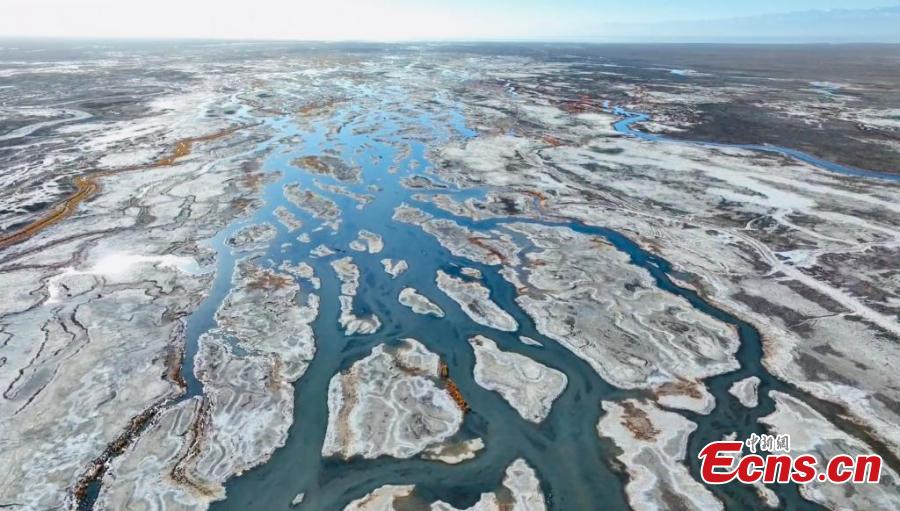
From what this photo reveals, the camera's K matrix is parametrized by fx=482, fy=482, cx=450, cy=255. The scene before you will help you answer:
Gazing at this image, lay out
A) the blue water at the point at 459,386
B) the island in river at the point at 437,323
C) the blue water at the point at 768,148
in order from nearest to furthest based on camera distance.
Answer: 1. the blue water at the point at 459,386
2. the island in river at the point at 437,323
3. the blue water at the point at 768,148

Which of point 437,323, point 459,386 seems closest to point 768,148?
point 437,323

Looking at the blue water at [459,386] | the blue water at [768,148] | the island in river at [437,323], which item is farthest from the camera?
the blue water at [768,148]

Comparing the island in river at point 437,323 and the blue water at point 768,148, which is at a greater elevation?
the blue water at point 768,148

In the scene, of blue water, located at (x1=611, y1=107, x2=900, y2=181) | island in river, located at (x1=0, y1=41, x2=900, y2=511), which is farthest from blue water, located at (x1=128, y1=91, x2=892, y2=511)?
blue water, located at (x1=611, y1=107, x2=900, y2=181)

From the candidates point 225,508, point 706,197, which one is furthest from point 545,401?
point 706,197

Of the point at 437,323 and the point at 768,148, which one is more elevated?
the point at 768,148

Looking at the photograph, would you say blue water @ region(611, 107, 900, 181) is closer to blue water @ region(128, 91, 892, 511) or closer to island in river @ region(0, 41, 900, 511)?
island in river @ region(0, 41, 900, 511)

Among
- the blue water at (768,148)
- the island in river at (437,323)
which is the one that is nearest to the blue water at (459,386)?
the island in river at (437,323)

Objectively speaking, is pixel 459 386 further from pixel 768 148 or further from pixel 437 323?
pixel 768 148

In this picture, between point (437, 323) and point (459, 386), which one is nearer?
point (459, 386)

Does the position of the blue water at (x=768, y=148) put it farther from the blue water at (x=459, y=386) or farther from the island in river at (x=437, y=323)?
the blue water at (x=459, y=386)

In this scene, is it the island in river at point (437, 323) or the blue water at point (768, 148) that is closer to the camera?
the island in river at point (437, 323)
